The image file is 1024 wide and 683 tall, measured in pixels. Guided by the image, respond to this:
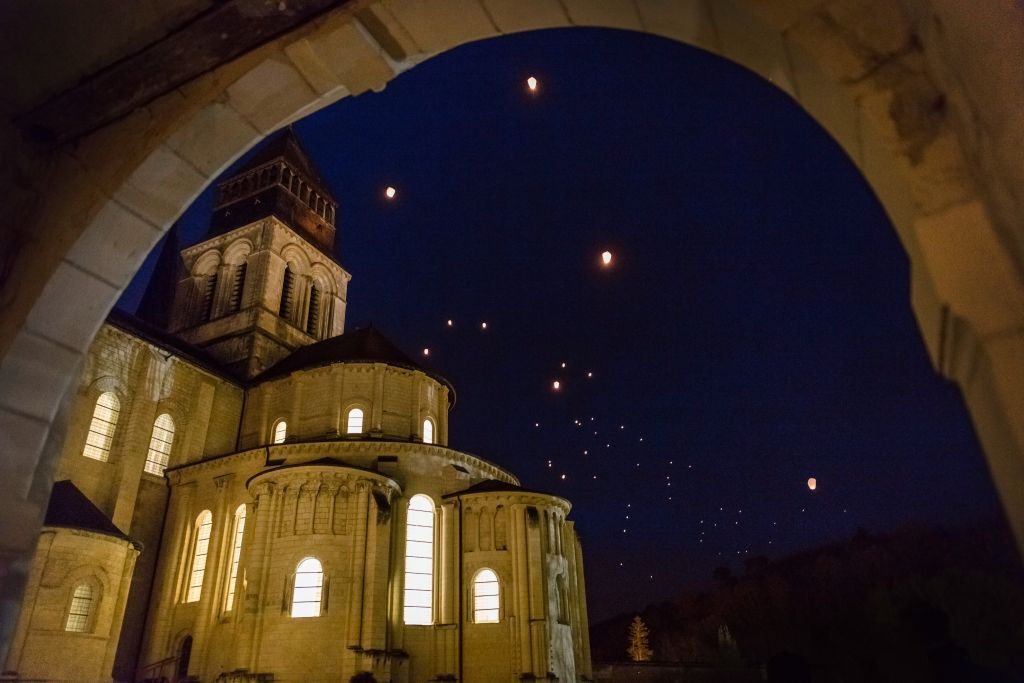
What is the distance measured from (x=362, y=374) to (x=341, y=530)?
8.59 m

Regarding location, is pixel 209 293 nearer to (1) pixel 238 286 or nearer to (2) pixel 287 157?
(1) pixel 238 286

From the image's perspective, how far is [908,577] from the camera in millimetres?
53844

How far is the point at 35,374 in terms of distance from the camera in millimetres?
3482

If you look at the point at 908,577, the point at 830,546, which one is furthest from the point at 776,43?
the point at 830,546

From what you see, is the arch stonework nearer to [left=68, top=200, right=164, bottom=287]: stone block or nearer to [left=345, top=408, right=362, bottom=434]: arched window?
[left=68, top=200, right=164, bottom=287]: stone block

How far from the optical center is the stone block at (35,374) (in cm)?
339

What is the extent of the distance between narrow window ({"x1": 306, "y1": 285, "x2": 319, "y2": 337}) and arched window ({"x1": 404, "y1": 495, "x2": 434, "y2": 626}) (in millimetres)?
20697

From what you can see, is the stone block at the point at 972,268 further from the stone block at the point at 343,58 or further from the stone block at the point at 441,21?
the stone block at the point at 343,58

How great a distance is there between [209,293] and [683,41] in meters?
44.4

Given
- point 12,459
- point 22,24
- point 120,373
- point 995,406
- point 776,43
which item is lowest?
point 995,406

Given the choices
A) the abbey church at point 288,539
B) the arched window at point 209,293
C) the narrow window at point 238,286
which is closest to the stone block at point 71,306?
the abbey church at point 288,539

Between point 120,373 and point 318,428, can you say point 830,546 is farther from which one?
point 120,373

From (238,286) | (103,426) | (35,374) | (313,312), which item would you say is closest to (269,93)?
(35,374)

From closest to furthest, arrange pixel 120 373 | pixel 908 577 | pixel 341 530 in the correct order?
pixel 341 530, pixel 120 373, pixel 908 577
